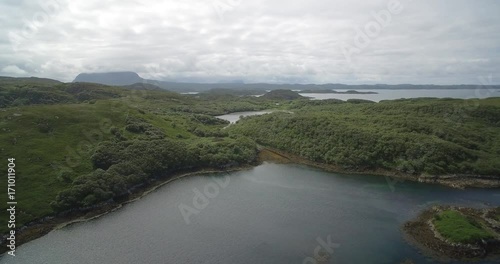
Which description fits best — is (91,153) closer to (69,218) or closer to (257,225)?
(69,218)

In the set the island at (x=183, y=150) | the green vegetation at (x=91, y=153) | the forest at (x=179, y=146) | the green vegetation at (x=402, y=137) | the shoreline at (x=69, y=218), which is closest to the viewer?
the shoreline at (x=69, y=218)

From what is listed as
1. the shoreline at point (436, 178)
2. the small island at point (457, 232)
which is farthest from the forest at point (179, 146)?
the small island at point (457, 232)

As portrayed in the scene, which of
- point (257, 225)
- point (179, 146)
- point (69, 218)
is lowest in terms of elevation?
point (69, 218)

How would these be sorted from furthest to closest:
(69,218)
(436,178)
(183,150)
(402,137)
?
(402,137) → (183,150) → (436,178) → (69,218)

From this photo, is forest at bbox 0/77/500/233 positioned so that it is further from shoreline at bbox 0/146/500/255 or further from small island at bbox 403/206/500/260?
small island at bbox 403/206/500/260

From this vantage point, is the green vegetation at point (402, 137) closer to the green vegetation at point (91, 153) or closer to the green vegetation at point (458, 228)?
Answer: the green vegetation at point (91, 153)

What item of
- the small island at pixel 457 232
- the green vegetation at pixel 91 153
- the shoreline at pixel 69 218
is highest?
the green vegetation at pixel 91 153

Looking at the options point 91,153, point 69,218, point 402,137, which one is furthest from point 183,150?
point 402,137
